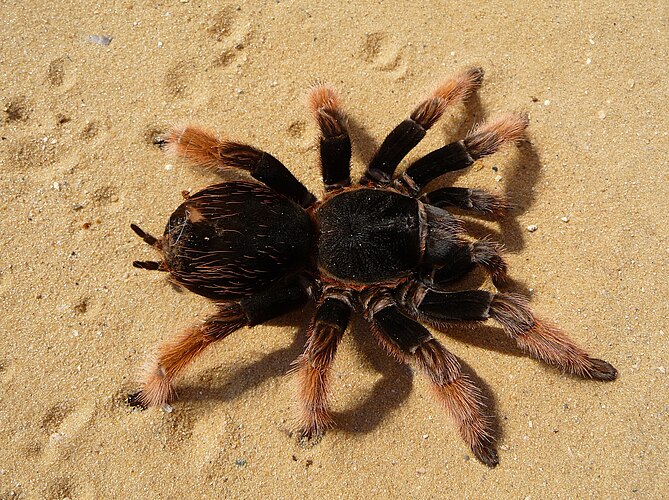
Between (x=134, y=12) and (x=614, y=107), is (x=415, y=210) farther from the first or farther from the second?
(x=134, y=12)

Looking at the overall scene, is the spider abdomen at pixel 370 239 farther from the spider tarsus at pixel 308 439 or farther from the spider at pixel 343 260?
the spider tarsus at pixel 308 439

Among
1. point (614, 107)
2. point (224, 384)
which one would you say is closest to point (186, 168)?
point (224, 384)

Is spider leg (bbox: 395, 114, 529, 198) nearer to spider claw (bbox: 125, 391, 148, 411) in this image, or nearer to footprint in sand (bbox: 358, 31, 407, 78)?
footprint in sand (bbox: 358, 31, 407, 78)

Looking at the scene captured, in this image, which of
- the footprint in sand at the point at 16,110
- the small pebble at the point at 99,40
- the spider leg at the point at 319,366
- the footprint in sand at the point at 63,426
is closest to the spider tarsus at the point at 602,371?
the spider leg at the point at 319,366

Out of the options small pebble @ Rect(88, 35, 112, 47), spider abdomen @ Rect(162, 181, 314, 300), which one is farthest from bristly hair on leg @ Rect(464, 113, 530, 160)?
small pebble @ Rect(88, 35, 112, 47)

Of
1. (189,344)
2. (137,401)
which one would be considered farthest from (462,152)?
(137,401)

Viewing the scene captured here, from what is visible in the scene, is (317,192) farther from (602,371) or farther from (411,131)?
(602,371)
